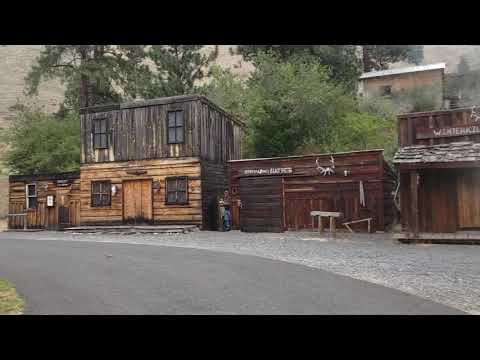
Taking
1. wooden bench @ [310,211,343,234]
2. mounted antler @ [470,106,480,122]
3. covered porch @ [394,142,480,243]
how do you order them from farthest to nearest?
wooden bench @ [310,211,343,234] < mounted antler @ [470,106,480,122] < covered porch @ [394,142,480,243]

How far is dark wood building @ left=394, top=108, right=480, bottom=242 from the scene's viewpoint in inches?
602

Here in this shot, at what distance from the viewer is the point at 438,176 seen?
16.5 m

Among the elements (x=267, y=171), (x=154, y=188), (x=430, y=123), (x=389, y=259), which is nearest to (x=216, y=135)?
(x=154, y=188)

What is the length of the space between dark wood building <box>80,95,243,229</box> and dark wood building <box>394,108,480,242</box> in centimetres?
999

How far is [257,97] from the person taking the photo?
33.0 metres

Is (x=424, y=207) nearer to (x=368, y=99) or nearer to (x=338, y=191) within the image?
(x=338, y=191)

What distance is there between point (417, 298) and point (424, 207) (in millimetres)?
10713

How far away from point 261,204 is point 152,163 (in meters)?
6.37

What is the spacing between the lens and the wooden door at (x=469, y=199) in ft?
52.2

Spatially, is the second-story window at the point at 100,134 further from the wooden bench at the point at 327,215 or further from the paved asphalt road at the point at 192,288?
the paved asphalt road at the point at 192,288

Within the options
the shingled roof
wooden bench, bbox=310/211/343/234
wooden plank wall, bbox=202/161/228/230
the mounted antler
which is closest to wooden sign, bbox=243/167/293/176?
wooden plank wall, bbox=202/161/228/230

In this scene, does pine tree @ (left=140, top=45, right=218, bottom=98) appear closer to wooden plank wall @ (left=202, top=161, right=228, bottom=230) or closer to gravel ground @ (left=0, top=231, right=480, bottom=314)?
wooden plank wall @ (left=202, top=161, right=228, bottom=230)

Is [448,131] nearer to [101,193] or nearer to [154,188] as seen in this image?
[154,188]

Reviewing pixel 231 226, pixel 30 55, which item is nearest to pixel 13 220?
pixel 231 226
